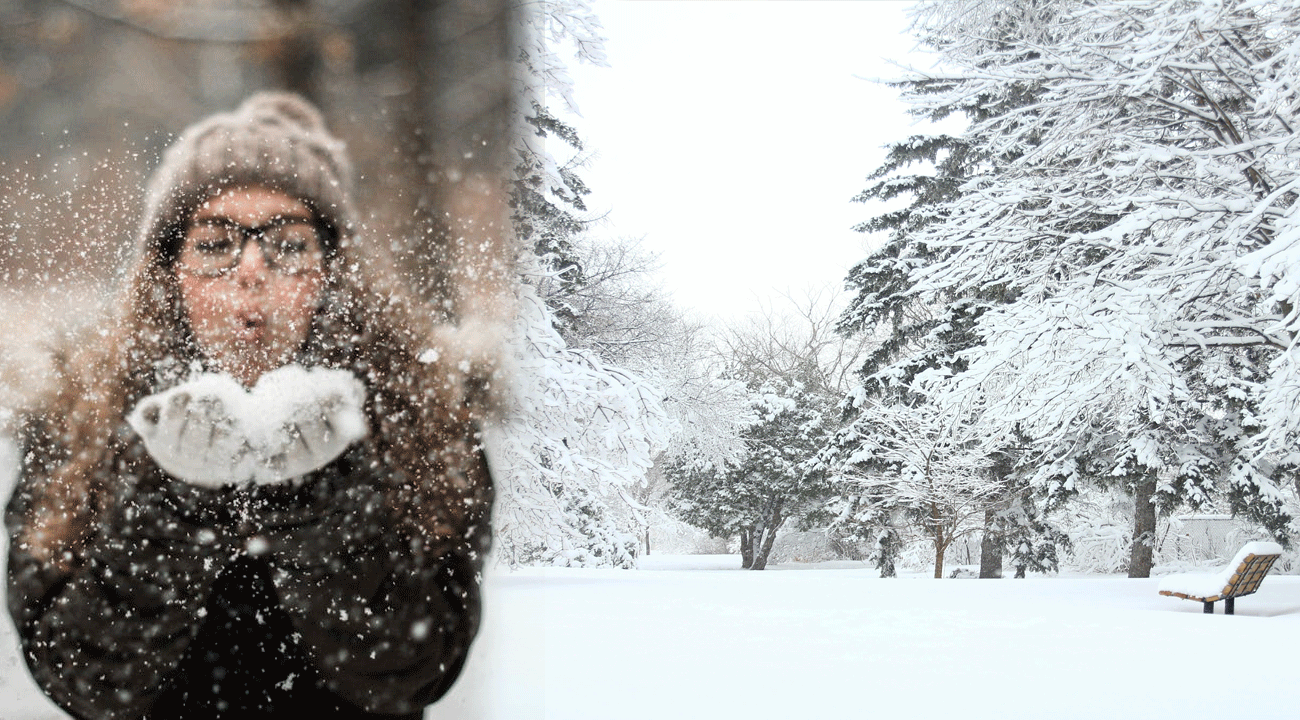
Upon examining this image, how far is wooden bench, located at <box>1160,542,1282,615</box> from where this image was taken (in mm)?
4164

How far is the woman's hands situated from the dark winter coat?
2cm

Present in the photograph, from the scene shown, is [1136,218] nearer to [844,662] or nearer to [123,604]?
[844,662]

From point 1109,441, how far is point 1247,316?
3.01 metres

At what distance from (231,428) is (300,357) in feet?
0.45

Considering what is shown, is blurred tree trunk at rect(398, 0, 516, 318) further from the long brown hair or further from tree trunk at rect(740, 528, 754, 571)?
tree trunk at rect(740, 528, 754, 571)

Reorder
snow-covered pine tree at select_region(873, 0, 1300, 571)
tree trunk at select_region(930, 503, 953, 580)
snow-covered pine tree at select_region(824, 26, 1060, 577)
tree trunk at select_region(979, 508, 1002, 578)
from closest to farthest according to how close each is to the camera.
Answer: snow-covered pine tree at select_region(873, 0, 1300, 571)
tree trunk at select_region(930, 503, 953, 580)
snow-covered pine tree at select_region(824, 26, 1060, 577)
tree trunk at select_region(979, 508, 1002, 578)

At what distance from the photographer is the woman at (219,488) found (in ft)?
4.12

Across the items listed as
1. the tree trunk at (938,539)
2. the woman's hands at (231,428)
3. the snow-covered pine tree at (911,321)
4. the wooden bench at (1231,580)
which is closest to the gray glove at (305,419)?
the woman's hands at (231,428)

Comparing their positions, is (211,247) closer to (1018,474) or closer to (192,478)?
(192,478)

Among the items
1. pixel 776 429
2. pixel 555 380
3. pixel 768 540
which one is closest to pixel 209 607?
pixel 555 380

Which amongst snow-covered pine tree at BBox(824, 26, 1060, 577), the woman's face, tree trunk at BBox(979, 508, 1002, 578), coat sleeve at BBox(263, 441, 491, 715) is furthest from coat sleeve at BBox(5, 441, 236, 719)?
tree trunk at BBox(979, 508, 1002, 578)

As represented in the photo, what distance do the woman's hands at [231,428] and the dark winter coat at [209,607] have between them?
0.08 feet

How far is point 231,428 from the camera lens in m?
1.27

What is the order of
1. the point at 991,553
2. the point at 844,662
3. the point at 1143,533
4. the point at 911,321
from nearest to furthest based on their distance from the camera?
the point at 844,662
the point at 1143,533
the point at 991,553
the point at 911,321
